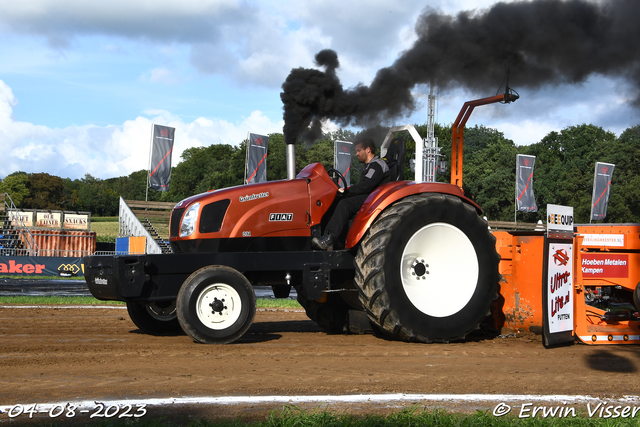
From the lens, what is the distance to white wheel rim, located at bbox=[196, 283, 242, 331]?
5.50 metres

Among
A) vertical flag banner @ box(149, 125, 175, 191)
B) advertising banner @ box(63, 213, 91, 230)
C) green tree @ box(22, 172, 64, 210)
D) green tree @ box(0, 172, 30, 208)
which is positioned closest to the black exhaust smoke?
vertical flag banner @ box(149, 125, 175, 191)

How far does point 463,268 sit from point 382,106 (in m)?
2.91

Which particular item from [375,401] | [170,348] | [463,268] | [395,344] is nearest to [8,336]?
[170,348]

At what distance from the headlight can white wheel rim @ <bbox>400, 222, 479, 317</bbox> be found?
2196mm

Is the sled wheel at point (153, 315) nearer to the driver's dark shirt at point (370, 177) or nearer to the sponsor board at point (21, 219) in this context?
the driver's dark shirt at point (370, 177)

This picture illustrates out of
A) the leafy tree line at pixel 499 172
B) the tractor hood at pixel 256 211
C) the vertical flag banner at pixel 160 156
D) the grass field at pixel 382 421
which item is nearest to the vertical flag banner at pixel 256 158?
the vertical flag banner at pixel 160 156

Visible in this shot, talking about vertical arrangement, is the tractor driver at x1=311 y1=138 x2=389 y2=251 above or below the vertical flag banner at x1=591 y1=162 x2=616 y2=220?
below

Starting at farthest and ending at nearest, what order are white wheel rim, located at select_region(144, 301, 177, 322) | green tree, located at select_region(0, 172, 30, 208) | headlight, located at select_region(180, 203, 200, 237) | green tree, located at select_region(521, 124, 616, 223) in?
green tree, located at select_region(0, 172, 30, 208) → green tree, located at select_region(521, 124, 616, 223) → white wheel rim, located at select_region(144, 301, 177, 322) → headlight, located at select_region(180, 203, 200, 237)

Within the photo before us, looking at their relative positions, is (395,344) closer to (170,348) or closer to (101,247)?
(170,348)

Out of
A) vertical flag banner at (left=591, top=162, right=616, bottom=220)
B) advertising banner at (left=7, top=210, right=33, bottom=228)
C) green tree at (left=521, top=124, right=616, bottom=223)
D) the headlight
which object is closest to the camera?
the headlight

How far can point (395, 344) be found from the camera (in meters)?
6.03

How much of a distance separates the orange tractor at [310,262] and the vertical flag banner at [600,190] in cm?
2571

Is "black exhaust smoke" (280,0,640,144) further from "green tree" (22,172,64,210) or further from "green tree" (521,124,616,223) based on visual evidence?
"green tree" (22,172,64,210)

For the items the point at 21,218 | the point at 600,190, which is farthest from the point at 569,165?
the point at 21,218
